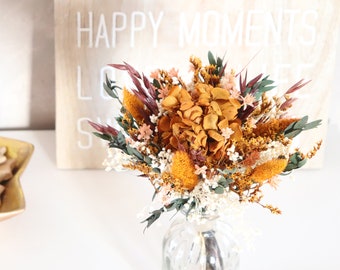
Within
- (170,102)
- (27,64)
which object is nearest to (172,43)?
(27,64)

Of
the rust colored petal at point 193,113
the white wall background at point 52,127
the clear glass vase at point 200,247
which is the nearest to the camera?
the rust colored petal at point 193,113

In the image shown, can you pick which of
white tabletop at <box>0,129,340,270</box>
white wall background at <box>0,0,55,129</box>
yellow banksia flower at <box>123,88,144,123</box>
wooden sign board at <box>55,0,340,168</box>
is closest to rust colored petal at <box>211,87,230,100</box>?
yellow banksia flower at <box>123,88,144,123</box>

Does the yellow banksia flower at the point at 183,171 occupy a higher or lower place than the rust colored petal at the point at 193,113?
lower

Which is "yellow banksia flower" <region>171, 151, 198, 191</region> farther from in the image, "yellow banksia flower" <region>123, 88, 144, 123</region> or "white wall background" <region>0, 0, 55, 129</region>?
"white wall background" <region>0, 0, 55, 129</region>

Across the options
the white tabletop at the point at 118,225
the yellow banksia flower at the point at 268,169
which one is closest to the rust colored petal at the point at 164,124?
the yellow banksia flower at the point at 268,169

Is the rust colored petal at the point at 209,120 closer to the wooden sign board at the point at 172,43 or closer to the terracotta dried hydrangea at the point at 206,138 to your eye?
the terracotta dried hydrangea at the point at 206,138

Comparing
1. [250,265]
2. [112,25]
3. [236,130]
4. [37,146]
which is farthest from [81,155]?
[236,130]

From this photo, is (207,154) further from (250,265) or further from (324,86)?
(324,86)
